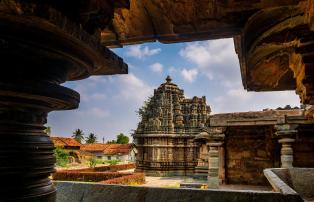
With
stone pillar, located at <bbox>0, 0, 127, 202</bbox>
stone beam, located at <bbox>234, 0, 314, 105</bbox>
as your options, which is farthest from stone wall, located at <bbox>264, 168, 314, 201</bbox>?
stone pillar, located at <bbox>0, 0, 127, 202</bbox>

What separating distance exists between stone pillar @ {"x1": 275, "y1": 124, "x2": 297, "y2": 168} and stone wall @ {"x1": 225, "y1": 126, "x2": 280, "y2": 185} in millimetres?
2465

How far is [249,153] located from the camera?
11781 millimetres

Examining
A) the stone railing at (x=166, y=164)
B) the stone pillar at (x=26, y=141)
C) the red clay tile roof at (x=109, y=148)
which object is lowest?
the stone railing at (x=166, y=164)

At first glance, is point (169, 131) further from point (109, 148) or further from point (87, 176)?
point (109, 148)

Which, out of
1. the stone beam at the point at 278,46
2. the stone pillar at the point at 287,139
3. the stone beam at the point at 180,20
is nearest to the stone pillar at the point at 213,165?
the stone pillar at the point at 287,139

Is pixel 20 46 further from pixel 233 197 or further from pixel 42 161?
pixel 233 197

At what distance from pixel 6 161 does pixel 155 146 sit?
22.9 metres

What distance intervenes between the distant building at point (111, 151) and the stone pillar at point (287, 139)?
46.0m

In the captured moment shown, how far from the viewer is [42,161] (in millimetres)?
1229

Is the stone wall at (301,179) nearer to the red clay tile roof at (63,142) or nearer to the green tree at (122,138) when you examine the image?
the red clay tile roof at (63,142)

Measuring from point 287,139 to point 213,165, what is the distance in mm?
2844

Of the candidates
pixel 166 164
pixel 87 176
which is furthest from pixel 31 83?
pixel 166 164

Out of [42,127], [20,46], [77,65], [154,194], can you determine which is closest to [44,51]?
[20,46]

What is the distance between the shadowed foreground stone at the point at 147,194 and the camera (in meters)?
2.29
